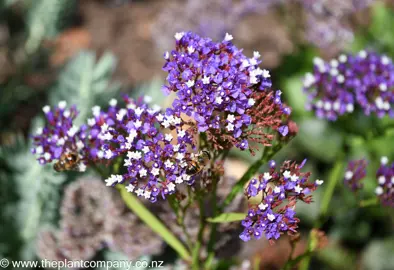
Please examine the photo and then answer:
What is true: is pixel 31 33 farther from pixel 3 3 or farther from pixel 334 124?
pixel 334 124

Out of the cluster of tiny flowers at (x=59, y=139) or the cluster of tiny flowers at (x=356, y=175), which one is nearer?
the cluster of tiny flowers at (x=59, y=139)

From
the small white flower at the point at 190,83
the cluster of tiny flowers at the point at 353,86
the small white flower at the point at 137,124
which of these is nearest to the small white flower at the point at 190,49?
the small white flower at the point at 190,83

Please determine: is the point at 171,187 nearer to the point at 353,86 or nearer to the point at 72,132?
the point at 72,132

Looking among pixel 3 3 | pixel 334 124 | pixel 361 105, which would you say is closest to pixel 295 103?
pixel 334 124

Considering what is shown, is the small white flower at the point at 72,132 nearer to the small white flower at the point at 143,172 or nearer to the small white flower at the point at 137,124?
the small white flower at the point at 137,124

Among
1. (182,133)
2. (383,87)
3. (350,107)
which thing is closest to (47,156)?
(182,133)

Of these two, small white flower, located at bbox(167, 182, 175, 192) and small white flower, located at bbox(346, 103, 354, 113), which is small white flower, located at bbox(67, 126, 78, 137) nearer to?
small white flower, located at bbox(167, 182, 175, 192)
